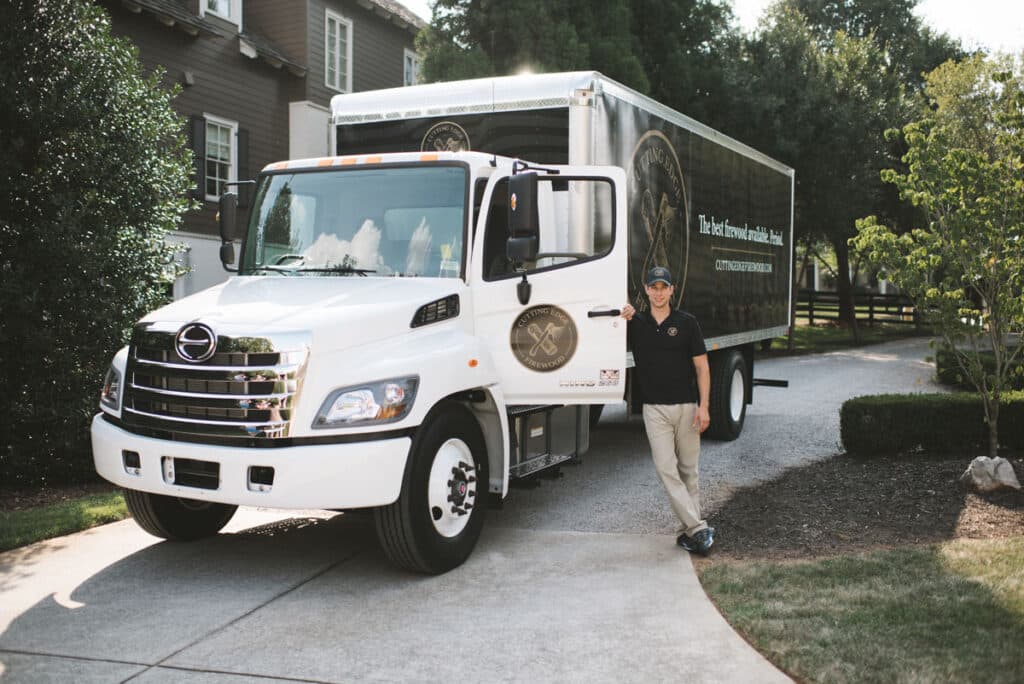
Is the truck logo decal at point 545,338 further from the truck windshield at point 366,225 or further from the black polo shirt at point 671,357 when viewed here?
the truck windshield at point 366,225

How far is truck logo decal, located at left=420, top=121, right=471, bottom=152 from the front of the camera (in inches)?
320

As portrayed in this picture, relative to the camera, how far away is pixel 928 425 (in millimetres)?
9312

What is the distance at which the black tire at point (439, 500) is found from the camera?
571 cm

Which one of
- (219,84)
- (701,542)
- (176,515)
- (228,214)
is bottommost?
(701,542)

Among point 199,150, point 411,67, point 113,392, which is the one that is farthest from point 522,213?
point 411,67

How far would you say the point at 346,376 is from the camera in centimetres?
553

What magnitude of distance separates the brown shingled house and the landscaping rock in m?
14.1

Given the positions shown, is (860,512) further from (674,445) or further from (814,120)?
(814,120)

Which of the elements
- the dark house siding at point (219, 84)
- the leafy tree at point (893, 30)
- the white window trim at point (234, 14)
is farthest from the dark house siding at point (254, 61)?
the leafy tree at point (893, 30)

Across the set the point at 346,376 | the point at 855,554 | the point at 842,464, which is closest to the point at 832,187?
the point at 842,464

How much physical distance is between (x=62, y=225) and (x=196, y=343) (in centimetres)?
379

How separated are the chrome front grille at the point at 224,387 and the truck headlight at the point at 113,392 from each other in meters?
0.23

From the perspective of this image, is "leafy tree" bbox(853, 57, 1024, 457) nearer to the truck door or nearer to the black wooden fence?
the truck door

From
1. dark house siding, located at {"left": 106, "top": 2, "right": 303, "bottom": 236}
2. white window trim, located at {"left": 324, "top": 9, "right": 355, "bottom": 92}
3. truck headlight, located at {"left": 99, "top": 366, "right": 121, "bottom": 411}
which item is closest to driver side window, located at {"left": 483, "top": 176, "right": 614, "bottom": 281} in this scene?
truck headlight, located at {"left": 99, "top": 366, "right": 121, "bottom": 411}
